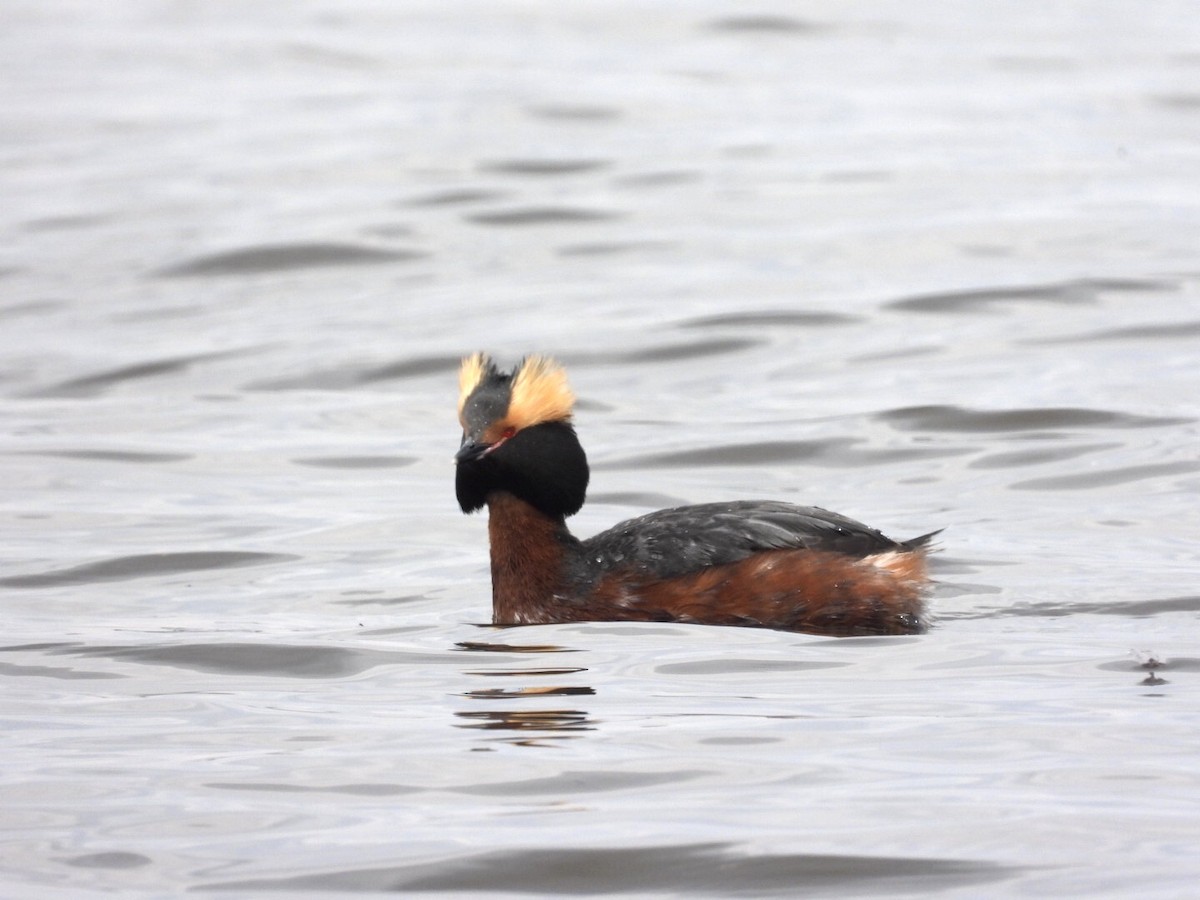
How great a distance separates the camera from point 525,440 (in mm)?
8117

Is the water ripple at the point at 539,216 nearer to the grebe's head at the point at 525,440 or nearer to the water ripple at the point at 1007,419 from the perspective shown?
the water ripple at the point at 1007,419

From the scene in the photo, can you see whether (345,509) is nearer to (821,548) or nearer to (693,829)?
(821,548)

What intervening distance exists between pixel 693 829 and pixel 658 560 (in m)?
2.51

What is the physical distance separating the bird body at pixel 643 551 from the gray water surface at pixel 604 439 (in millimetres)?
151

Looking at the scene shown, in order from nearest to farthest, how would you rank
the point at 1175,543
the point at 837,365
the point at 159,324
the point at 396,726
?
the point at 396,726 → the point at 1175,543 → the point at 837,365 → the point at 159,324

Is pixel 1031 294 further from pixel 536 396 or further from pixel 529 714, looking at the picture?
pixel 529 714

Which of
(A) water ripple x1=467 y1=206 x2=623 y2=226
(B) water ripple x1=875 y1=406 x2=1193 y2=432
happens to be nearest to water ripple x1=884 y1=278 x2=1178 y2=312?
(B) water ripple x1=875 y1=406 x2=1193 y2=432

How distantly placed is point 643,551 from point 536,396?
2.50 feet

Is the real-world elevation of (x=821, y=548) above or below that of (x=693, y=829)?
above

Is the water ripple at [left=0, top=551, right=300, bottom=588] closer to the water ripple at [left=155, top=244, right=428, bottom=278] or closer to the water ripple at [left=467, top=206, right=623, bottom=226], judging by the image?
the water ripple at [left=155, top=244, right=428, bottom=278]

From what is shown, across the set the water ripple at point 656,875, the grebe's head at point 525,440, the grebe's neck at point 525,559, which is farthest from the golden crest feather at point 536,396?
the water ripple at point 656,875

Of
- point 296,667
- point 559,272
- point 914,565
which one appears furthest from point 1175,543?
point 559,272

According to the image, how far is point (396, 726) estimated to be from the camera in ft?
21.1

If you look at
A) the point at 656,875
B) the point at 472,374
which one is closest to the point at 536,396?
the point at 472,374
